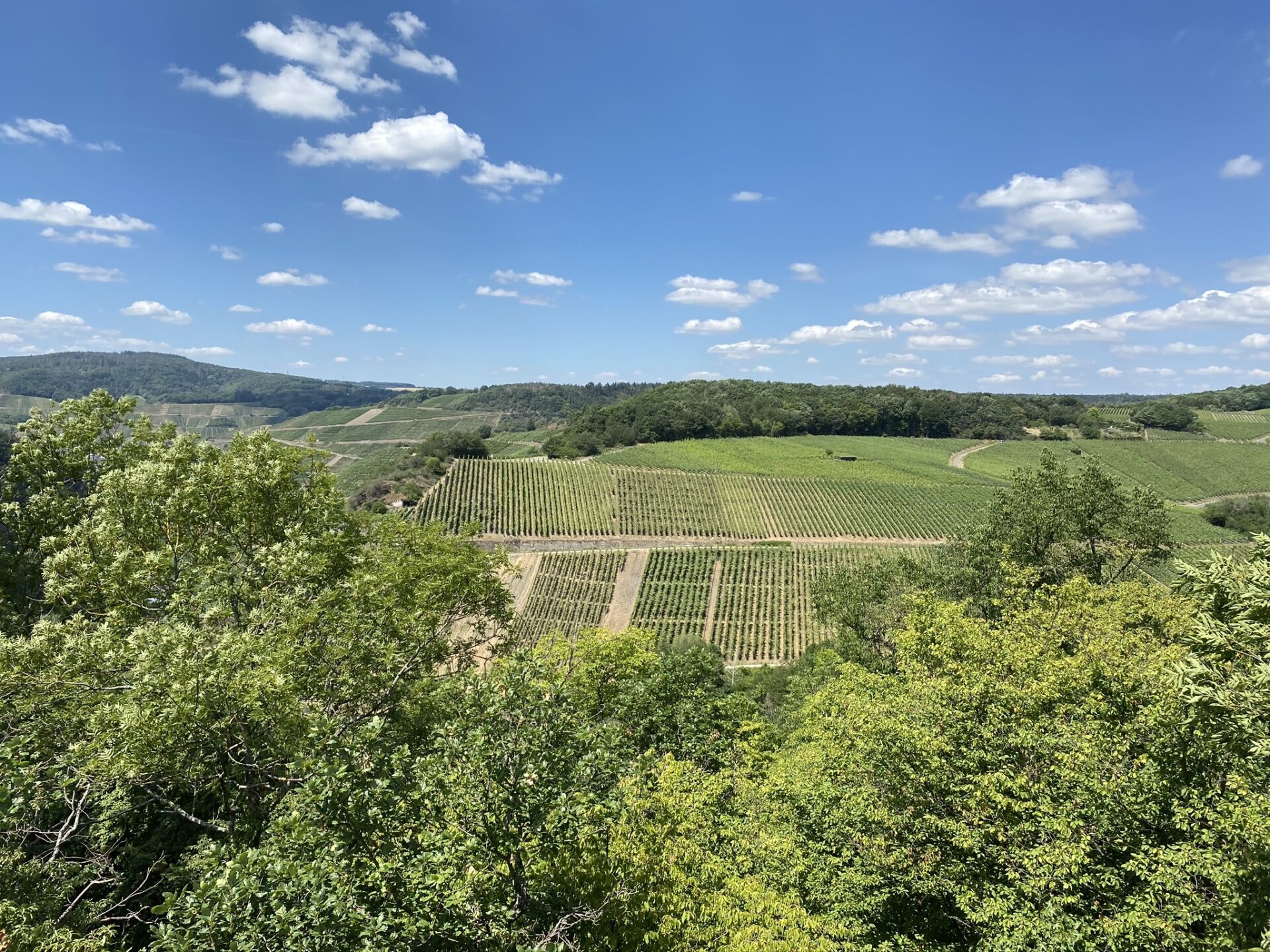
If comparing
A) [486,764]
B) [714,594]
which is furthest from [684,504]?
[486,764]

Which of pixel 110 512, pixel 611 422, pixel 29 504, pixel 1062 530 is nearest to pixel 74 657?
pixel 110 512

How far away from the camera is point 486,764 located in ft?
30.2

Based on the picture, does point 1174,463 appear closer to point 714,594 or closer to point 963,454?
point 963,454

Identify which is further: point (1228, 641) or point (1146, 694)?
point (1146, 694)

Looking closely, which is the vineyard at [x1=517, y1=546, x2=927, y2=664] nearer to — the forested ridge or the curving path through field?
the forested ridge

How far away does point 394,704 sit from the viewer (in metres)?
14.8

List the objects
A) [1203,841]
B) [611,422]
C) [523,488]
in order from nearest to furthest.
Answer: [1203,841]
[523,488]
[611,422]

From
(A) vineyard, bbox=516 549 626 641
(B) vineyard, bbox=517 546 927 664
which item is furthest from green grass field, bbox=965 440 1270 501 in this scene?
(A) vineyard, bbox=516 549 626 641

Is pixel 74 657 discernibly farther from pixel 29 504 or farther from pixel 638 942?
pixel 638 942

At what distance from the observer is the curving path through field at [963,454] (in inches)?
4867

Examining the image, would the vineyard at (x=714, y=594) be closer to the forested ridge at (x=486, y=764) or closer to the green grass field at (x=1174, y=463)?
the forested ridge at (x=486, y=764)

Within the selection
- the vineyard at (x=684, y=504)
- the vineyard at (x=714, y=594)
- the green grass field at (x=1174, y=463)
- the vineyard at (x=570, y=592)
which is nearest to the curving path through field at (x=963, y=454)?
the green grass field at (x=1174, y=463)

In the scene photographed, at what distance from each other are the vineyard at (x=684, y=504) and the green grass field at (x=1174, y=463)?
22372 millimetres

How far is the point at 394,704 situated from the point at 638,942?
819 cm
